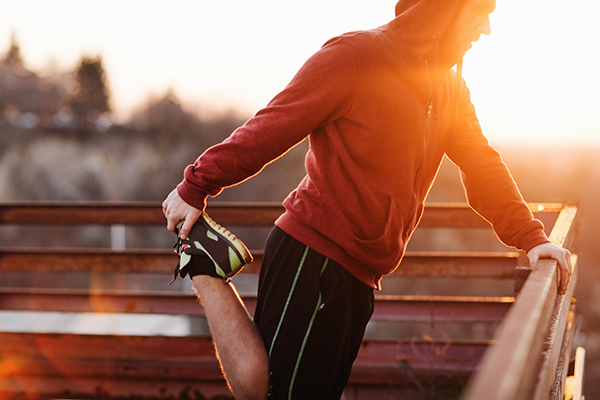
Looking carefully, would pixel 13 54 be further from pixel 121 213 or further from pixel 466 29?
pixel 466 29

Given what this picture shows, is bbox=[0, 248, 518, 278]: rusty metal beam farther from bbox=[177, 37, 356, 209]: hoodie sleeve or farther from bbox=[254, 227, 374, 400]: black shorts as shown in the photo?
bbox=[177, 37, 356, 209]: hoodie sleeve

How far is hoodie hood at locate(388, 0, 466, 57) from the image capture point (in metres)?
1.31

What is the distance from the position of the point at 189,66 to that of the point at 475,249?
26.0m

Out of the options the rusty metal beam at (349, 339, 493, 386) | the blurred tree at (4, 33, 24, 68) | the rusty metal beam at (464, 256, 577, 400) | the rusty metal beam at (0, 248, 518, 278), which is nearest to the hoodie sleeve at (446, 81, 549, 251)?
the rusty metal beam at (464, 256, 577, 400)

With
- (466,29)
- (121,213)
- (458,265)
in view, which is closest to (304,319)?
(466,29)

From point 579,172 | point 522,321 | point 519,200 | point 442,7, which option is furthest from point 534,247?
point 579,172

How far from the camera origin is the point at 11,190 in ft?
103

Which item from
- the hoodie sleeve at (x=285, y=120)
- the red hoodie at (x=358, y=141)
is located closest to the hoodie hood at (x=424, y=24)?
A: the red hoodie at (x=358, y=141)

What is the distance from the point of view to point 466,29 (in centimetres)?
139

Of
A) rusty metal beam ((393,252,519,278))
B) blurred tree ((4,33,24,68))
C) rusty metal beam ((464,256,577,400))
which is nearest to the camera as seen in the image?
rusty metal beam ((464,256,577,400))

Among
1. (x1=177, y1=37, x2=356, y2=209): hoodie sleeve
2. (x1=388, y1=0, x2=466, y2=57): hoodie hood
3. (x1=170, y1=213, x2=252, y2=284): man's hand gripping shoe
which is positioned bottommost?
(x1=170, y1=213, x2=252, y2=284): man's hand gripping shoe

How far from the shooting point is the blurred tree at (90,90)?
41.3 metres

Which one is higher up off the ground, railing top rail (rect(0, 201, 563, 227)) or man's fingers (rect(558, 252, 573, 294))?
man's fingers (rect(558, 252, 573, 294))

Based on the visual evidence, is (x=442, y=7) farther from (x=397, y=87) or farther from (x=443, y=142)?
(x=443, y=142)
